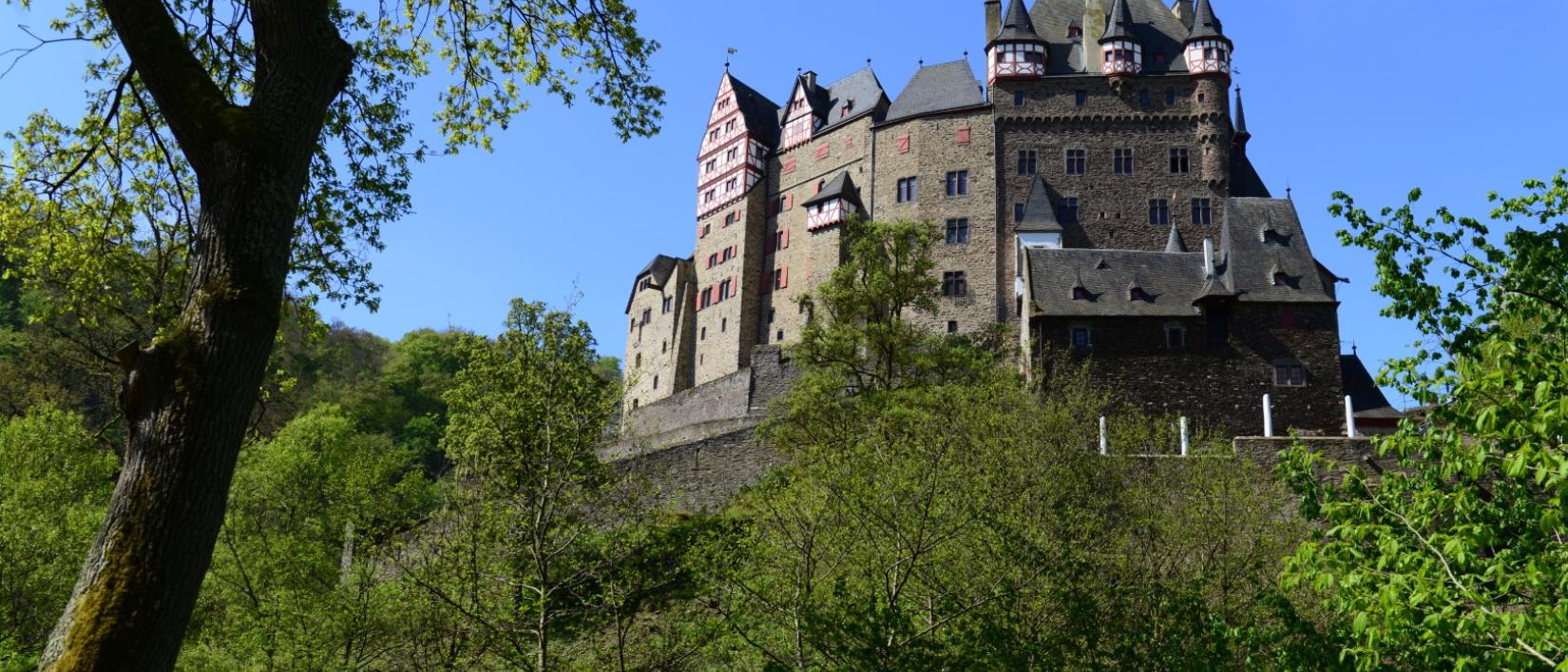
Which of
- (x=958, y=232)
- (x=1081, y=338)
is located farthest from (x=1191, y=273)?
(x=958, y=232)

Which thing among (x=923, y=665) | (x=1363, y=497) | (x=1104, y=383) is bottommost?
(x=923, y=665)

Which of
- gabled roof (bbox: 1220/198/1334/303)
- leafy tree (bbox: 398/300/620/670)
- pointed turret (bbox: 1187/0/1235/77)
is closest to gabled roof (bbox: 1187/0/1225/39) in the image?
pointed turret (bbox: 1187/0/1235/77)

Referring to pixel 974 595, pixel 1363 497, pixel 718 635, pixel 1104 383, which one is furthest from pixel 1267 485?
pixel 718 635

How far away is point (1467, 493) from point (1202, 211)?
35.4m

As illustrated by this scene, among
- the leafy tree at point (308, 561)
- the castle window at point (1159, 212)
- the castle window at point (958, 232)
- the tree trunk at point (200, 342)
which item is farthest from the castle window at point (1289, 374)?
the tree trunk at point (200, 342)

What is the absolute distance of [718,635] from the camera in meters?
10.7

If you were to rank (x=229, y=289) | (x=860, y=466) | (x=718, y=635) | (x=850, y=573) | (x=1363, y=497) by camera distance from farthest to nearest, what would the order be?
(x=860, y=466)
(x=850, y=573)
(x=718, y=635)
(x=1363, y=497)
(x=229, y=289)

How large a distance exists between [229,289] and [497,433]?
7415 millimetres

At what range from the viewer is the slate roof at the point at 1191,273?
1262 inches

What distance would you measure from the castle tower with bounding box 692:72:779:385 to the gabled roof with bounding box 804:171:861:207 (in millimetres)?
3935

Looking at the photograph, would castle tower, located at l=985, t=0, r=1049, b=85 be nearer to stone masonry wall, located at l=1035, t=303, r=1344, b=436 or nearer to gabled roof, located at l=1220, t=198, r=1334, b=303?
gabled roof, located at l=1220, t=198, r=1334, b=303

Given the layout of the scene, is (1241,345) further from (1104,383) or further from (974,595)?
(974,595)

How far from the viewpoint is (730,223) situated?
5138cm

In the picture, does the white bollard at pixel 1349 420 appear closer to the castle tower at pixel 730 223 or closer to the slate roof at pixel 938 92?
the slate roof at pixel 938 92
